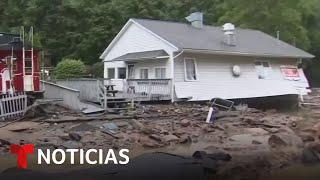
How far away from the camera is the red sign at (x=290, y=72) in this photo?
24.2 meters

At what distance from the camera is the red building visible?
54.0 ft

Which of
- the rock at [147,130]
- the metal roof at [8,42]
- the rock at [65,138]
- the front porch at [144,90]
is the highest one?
the metal roof at [8,42]

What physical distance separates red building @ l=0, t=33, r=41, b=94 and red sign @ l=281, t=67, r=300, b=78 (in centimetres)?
1187

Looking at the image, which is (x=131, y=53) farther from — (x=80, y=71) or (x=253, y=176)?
(x=253, y=176)

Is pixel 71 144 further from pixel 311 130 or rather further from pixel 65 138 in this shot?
pixel 311 130

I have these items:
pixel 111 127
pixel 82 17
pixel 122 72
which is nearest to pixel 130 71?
pixel 122 72

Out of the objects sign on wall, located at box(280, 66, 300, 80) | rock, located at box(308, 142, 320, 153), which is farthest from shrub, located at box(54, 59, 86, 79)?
rock, located at box(308, 142, 320, 153)

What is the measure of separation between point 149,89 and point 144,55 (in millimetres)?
2690

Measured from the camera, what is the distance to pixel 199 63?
20.5m

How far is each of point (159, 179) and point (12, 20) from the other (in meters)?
35.4

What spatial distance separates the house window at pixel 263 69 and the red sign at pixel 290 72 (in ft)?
3.38

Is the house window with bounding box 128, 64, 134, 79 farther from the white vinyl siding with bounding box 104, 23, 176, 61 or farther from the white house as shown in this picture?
the white vinyl siding with bounding box 104, 23, 176, 61

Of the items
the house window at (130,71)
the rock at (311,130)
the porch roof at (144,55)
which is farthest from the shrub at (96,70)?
the rock at (311,130)

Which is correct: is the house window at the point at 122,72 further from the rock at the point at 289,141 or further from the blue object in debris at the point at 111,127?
the rock at the point at 289,141
